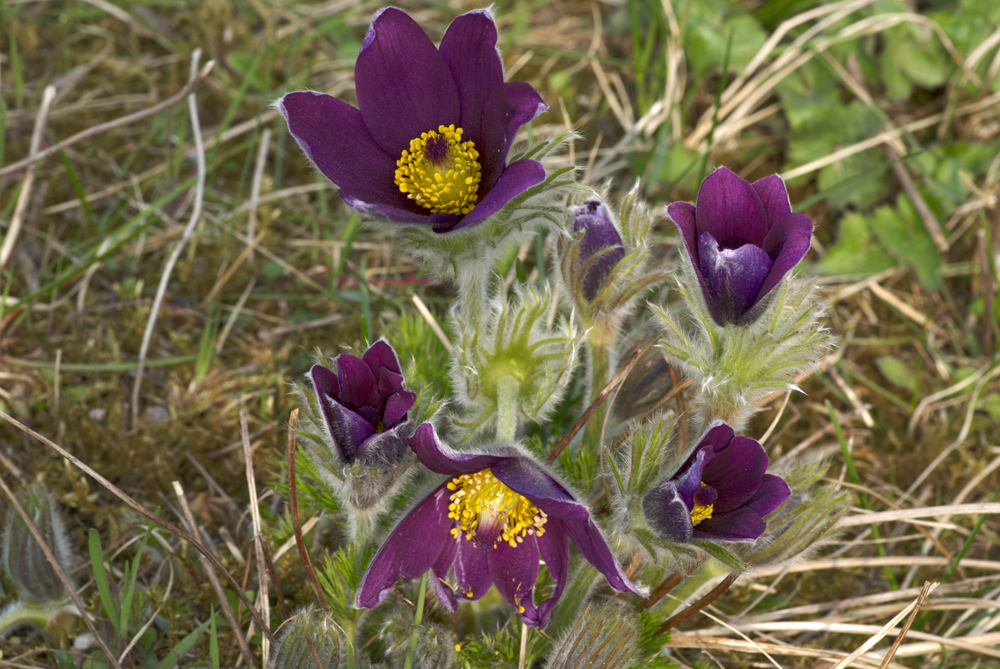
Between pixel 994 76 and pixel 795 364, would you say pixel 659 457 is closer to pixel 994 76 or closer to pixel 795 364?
pixel 795 364

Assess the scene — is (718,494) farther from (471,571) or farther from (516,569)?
(471,571)

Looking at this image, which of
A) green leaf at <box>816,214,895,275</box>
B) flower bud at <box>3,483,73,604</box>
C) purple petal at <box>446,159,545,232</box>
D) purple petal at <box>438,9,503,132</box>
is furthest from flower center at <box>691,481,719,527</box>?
green leaf at <box>816,214,895,275</box>

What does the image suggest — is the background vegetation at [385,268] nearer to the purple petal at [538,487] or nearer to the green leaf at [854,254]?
the green leaf at [854,254]

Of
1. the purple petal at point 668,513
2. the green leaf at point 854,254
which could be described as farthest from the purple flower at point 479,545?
the green leaf at point 854,254

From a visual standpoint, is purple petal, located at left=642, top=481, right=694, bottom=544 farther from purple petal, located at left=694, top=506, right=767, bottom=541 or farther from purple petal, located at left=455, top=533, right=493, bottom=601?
purple petal, located at left=455, top=533, right=493, bottom=601

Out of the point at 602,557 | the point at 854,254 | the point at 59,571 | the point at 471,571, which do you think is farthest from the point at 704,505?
the point at 854,254

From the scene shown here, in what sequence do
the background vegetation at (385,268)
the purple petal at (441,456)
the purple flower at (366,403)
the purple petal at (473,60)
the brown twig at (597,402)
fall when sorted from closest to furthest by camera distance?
the purple petal at (441,456)
the purple flower at (366,403)
the purple petal at (473,60)
the brown twig at (597,402)
the background vegetation at (385,268)

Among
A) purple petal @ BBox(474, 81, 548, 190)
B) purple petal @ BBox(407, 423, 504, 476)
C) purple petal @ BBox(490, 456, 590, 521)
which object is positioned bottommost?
purple petal @ BBox(490, 456, 590, 521)
